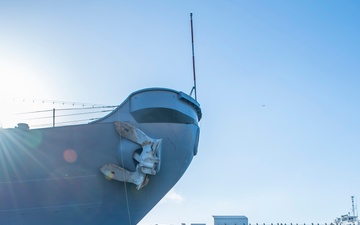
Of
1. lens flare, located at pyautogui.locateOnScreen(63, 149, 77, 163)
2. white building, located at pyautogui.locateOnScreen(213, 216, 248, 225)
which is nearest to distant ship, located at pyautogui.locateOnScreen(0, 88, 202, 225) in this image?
lens flare, located at pyautogui.locateOnScreen(63, 149, 77, 163)

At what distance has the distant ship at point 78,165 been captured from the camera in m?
11.7

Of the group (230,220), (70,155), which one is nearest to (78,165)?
(70,155)

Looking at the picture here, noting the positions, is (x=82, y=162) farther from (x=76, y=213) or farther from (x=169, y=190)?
(x=169, y=190)

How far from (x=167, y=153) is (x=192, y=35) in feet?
14.6

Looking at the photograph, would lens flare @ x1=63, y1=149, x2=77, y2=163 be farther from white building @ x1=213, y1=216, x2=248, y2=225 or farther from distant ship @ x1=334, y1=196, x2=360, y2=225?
distant ship @ x1=334, y1=196, x2=360, y2=225

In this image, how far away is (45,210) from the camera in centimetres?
1185

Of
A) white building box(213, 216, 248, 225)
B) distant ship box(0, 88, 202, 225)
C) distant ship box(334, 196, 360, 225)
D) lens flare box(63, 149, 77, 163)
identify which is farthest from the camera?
distant ship box(334, 196, 360, 225)

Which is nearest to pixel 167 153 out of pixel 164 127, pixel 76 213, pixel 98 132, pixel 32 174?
pixel 164 127

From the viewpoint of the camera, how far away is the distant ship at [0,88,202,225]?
11.7 metres

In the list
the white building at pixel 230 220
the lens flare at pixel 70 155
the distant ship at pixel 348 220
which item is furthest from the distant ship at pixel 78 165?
the distant ship at pixel 348 220

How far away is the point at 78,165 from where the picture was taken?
1182 cm

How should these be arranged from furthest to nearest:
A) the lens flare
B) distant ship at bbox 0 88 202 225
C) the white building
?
the white building < the lens flare < distant ship at bbox 0 88 202 225

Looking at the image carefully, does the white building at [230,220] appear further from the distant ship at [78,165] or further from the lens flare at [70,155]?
the lens flare at [70,155]

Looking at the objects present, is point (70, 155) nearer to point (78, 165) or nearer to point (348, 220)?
point (78, 165)
